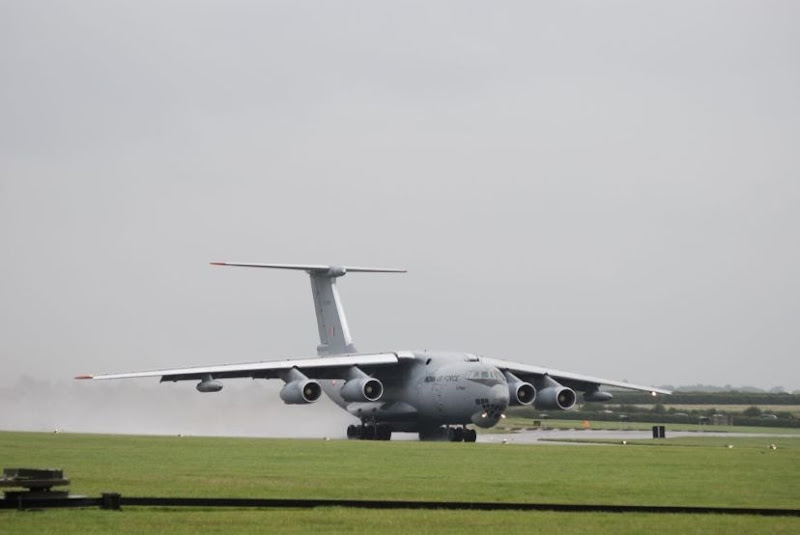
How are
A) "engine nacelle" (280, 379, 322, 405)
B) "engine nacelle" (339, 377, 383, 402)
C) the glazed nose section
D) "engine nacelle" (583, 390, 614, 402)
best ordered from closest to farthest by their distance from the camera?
the glazed nose section < "engine nacelle" (280, 379, 322, 405) < "engine nacelle" (339, 377, 383, 402) < "engine nacelle" (583, 390, 614, 402)

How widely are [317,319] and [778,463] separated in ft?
84.0

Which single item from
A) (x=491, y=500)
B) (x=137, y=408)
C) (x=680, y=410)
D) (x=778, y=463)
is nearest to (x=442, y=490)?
(x=491, y=500)

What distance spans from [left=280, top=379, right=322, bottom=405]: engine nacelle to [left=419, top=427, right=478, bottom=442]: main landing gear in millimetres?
4585

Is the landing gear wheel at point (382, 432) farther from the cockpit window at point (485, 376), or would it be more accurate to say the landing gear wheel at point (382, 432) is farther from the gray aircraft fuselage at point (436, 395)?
the cockpit window at point (485, 376)

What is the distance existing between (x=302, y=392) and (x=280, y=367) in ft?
5.58

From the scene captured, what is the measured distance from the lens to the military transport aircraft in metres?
40.8

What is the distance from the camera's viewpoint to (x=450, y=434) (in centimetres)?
4303

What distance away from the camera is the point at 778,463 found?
26.9 metres

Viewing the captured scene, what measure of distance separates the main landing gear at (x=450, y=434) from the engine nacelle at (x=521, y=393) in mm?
1669

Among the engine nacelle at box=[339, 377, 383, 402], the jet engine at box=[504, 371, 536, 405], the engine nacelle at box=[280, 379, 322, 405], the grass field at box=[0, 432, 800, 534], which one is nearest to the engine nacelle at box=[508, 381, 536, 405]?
the jet engine at box=[504, 371, 536, 405]

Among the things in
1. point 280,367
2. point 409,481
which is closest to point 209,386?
point 280,367

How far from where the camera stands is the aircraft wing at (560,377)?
45.1 m

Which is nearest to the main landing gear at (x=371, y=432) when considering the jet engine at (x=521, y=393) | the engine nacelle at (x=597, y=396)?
the jet engine at (x=521, y=393)

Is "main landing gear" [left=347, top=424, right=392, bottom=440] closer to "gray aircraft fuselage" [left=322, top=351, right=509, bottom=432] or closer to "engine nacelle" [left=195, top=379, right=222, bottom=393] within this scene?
"gray aircraft fuselage" [left=322, top=351, right=509, bottom=432]
